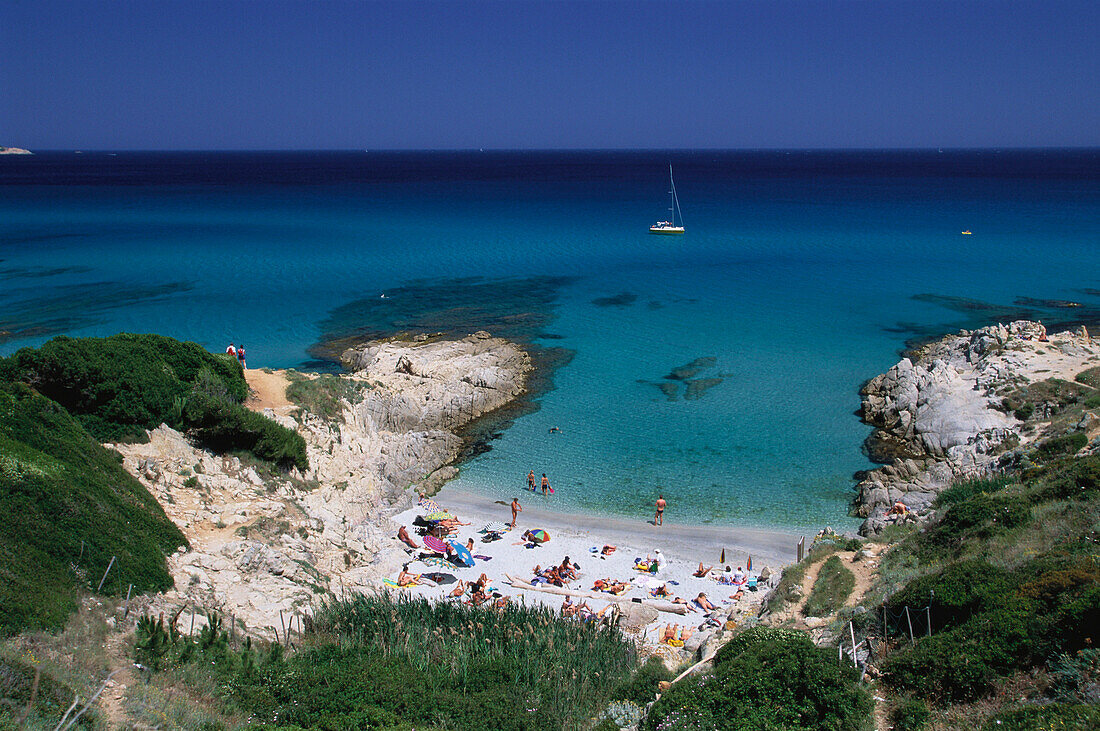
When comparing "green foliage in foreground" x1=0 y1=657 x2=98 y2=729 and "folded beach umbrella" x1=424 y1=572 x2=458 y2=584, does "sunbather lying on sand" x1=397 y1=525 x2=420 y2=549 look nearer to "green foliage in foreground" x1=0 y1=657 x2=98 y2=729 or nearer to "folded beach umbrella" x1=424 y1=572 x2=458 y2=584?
"folded beach umbrella" x1=424 y1=572 x2=458 y2=584

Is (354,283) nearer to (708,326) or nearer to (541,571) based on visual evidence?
Result: (708,326)

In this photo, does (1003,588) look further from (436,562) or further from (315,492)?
(315,492)

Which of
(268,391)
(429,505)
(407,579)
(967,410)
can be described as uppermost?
(268,391)

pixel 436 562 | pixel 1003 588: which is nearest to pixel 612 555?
pixel 436 562

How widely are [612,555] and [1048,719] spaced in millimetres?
13801

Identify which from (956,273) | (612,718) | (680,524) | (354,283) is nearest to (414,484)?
(680,524)

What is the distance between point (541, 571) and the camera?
20.6 m

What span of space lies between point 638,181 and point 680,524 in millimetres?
146283

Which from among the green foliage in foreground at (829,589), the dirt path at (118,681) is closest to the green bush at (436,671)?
the dirt path at (118,681)

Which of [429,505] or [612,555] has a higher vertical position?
[429,505]

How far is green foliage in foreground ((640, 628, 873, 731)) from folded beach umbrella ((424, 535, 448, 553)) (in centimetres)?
1087

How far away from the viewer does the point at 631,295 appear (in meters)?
53.6

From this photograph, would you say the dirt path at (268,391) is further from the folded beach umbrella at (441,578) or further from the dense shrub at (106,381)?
the folded beach umbrella at (441,578)

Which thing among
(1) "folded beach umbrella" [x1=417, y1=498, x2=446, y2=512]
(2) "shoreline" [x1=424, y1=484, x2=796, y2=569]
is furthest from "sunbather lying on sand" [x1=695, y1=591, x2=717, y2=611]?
(1) "folded beach umbrella" [x1=417, y1=498, x2=446, y2=512]
